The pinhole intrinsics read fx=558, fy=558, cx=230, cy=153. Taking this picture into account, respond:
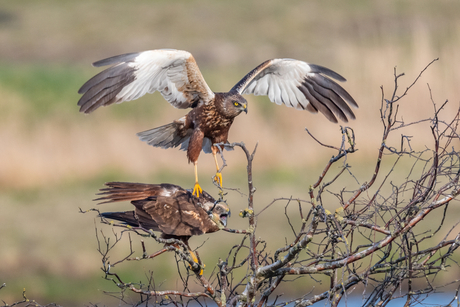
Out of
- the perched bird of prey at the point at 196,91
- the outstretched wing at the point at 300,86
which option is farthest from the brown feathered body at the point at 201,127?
the outstretched wing at the point at 300,86

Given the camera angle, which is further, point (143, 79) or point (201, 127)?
point (201, 127)

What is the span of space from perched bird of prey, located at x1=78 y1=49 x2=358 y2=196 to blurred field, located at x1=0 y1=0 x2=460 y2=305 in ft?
15.1

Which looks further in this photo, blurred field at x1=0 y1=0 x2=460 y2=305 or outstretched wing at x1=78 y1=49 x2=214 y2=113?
blurred field at x1=0 y1=0 x2=460 y2=305

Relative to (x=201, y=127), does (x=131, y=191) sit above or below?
below

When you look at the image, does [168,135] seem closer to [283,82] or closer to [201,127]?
[201,127]

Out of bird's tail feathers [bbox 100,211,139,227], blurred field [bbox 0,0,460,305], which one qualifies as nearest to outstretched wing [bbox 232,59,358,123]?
bird's tail feathers [bbox 100,211,139,227]

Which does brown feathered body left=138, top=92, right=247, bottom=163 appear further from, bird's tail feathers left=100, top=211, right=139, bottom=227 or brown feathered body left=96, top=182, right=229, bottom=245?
bird's tail feathers left=100, top=211, right=139, bottom=227

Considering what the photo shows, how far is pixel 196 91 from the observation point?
5.96 metres

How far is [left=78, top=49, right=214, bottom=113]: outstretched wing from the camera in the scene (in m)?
5.05

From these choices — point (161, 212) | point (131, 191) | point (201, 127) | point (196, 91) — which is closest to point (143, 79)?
point (196, 91)

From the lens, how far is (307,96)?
6.34 metres

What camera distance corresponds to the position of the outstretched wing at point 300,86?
6.08m

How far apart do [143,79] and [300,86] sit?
6.28ft

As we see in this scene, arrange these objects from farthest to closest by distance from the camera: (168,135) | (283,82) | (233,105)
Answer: (283,82) < (168,135) < (233,105)
